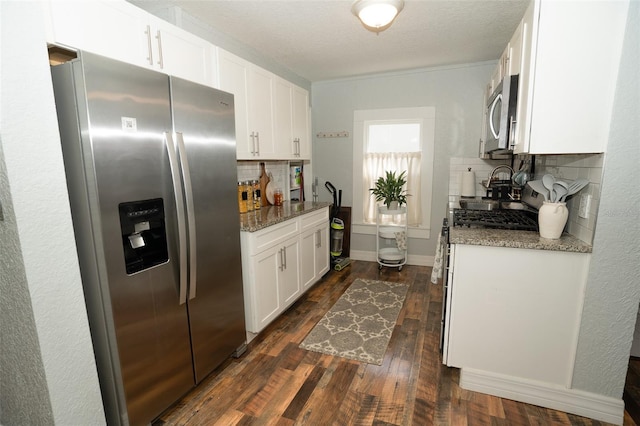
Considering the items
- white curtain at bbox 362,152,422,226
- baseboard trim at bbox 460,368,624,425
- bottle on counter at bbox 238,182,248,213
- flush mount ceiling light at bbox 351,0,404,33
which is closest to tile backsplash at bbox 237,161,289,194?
bottle on counter at bbox 238,182,248,213

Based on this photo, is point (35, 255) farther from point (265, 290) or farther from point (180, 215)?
point (265, 290)

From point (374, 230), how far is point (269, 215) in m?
1.98

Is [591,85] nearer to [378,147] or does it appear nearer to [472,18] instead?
[472,18]

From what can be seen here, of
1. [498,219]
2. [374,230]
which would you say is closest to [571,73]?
[498,219]

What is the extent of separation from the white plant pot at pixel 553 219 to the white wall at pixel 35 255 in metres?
2.30

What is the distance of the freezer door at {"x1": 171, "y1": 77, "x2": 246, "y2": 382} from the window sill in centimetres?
251

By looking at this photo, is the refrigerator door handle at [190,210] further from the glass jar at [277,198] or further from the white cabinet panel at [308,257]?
the glass jar at [277,198]

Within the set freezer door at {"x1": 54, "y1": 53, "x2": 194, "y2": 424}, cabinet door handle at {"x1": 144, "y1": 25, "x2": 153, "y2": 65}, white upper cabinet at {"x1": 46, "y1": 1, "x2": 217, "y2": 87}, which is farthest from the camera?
cabinet door handle at {"x1": 144, "y1": 25, "x2": 153, "y2": 65}

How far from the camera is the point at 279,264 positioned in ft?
8.61

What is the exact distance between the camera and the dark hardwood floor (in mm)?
1713

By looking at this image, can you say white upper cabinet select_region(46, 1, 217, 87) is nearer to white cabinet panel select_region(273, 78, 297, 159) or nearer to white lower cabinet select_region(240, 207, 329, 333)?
white cabinet panel select_region(273, 78, 297, 159)

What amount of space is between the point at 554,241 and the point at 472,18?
A: 72.6 inches

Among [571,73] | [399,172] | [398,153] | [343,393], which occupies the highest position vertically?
[571,73]

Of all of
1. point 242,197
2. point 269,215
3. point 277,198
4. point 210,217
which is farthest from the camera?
point 277,198
